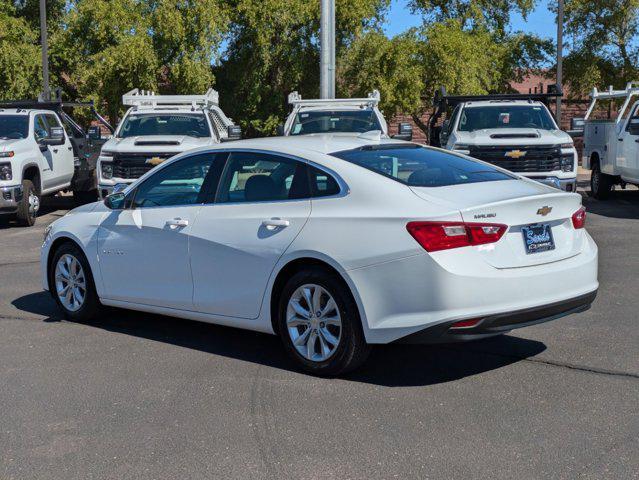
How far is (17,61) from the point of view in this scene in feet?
93.2

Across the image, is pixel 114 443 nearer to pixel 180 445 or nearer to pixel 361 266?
pixel 180 445

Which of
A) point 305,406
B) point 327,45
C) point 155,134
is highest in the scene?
point 327,45

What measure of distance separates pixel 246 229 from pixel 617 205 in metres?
12.6

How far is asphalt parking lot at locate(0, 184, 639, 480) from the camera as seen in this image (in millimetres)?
4688

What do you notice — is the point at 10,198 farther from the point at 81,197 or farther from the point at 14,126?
the point at 81,197

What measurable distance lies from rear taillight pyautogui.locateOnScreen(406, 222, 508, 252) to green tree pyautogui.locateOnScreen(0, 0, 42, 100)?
2509 cm

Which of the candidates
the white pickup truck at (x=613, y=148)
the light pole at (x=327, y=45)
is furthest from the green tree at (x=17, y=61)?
the white pickup truck at (x=613, y=148)

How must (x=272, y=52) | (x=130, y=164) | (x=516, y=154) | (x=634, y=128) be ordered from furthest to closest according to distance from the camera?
1. (x=272, y=52)
2. (x=634, y=128)
3. (x=130, y=164)
4. (x=516, y=154)

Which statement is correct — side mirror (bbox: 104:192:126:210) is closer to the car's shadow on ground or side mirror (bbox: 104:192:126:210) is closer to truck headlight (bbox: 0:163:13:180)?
the car's shadow on ground

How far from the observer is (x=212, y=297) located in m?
6.78

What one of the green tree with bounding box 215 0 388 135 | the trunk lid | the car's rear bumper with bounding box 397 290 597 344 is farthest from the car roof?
the green tree with bounding box 215 0 388 135

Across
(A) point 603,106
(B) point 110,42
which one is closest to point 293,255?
(B) point 110,42

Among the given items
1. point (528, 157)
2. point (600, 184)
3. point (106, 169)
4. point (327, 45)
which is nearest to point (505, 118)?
point (528, 157)

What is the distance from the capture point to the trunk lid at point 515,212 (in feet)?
18.7
